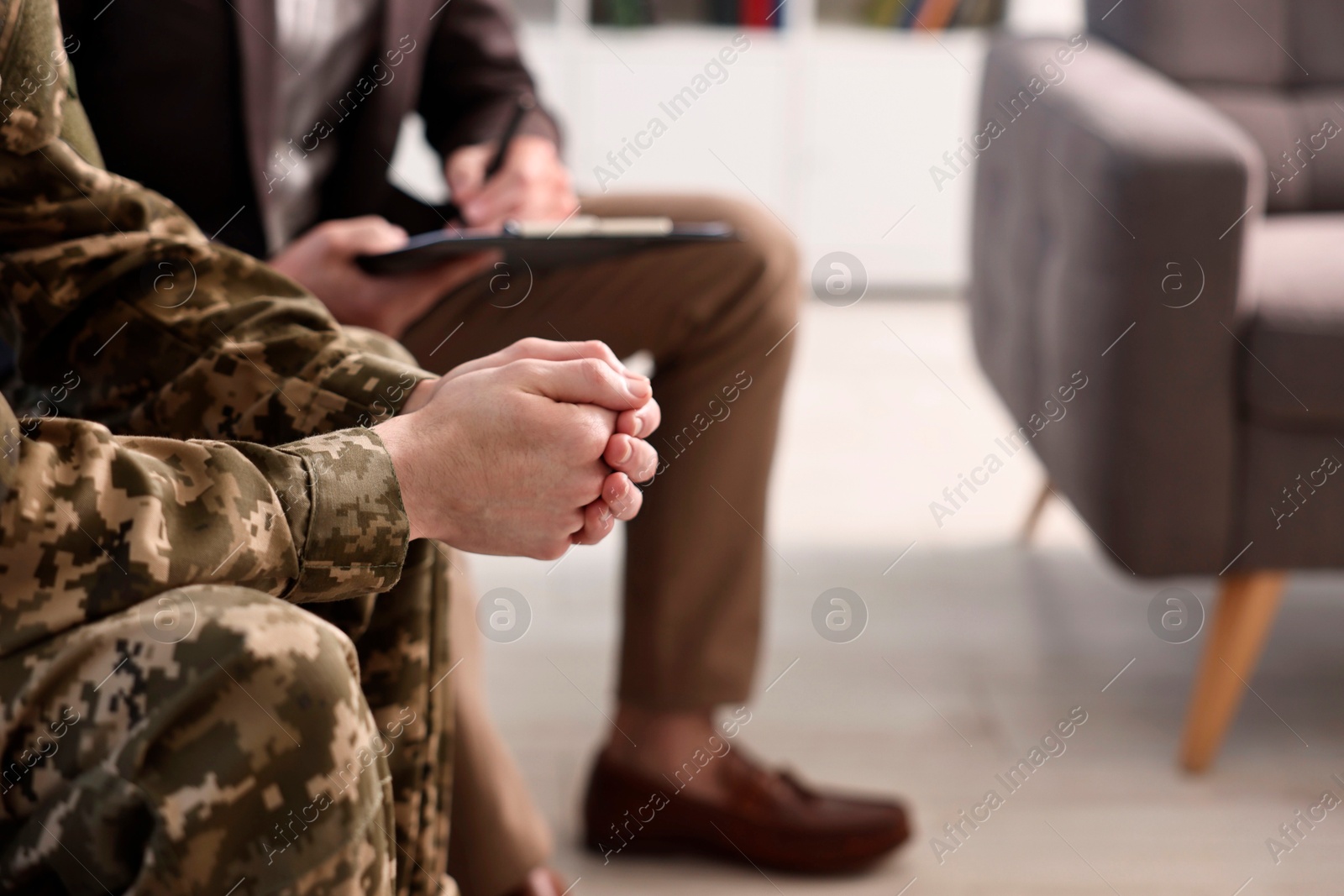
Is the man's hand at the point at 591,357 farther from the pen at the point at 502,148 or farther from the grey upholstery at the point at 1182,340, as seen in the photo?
the grey upholstery at the point at 1182,340

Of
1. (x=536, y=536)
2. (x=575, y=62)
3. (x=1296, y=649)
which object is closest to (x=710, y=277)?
(x=536, y=536)

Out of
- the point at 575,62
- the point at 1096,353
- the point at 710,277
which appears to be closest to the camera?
the point at 710,277

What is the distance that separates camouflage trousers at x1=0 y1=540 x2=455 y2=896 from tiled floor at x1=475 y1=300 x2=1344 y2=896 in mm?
632

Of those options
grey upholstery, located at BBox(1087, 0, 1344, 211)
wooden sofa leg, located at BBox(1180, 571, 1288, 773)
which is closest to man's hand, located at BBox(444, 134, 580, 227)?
wooden sofa leg, located at BBox(1180, 571, 1288, 773)

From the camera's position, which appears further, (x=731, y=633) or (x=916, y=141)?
(x=916, y=141)

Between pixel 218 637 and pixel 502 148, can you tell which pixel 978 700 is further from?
pixel 218 637

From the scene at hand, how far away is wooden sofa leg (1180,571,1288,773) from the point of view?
1.24 meters

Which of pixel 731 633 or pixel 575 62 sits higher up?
pixel 731 633

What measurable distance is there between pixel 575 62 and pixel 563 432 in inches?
93.6

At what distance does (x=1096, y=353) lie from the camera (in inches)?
49.0

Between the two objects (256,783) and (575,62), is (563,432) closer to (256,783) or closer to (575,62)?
(256,783)

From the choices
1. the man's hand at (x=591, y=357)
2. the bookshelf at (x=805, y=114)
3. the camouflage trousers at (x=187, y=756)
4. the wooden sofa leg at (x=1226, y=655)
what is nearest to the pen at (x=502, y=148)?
the man's hand at (x=591, y=357)

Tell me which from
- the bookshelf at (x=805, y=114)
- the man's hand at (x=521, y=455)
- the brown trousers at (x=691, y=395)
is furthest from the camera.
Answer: the bookshelf at (x=805, y=114)

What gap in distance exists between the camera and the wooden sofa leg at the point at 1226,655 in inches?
48.9
